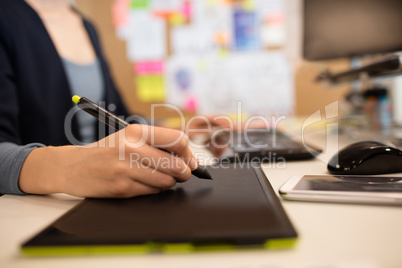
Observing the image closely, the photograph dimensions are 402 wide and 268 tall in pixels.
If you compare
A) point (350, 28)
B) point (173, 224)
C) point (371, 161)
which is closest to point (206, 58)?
point (350, 28)

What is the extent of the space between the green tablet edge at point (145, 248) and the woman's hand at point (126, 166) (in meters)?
0.11

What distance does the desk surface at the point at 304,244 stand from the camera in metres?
0.21

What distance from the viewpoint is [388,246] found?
23 cm

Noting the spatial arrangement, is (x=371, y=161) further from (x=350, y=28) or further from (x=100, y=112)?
(x=350, y=28)

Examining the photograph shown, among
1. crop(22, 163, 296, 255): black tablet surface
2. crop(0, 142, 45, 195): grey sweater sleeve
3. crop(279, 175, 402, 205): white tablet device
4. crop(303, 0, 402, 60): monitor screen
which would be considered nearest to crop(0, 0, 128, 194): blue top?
crop(0, 142, 45, 195): grey sweater sleeve

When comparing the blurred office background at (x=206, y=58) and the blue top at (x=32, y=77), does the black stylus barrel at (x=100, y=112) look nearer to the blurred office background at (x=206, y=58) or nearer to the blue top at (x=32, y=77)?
the blue top at (x=32, y=77)

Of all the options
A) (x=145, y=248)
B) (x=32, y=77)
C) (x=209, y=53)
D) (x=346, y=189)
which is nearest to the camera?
(x=145, y=248)

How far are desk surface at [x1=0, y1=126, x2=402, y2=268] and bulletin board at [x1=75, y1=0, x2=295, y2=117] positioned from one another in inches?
57.1

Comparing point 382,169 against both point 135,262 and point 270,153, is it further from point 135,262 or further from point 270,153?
point 135,262

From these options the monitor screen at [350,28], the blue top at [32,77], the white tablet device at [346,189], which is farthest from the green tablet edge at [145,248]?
the monitor screen at [350,28]

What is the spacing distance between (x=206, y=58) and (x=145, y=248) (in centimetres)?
157

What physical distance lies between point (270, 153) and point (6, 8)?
26.3 inches

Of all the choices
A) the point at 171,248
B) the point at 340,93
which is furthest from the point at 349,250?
the point at 340,93

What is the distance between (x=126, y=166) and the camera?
0.34 meters
